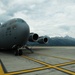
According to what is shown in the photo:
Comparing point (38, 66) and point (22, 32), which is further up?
point (22, 32)

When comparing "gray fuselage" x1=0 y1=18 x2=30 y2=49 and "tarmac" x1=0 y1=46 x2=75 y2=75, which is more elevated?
"gray fuselage" x1=0 y1=18 x2=30 y2=49

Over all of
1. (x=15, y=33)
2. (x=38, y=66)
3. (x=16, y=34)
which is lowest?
(x=38, y=66)

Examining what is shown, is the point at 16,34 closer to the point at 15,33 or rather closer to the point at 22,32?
the point at 15,33

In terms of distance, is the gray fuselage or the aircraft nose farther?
the gray fuselage

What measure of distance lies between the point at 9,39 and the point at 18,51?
2.09 m

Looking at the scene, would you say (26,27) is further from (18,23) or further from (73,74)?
(73,74)

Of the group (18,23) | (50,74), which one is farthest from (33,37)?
(50,74)

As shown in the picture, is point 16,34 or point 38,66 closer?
point 38,66

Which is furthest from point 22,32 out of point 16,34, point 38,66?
point 38,66

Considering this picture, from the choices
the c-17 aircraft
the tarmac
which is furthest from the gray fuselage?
the tarmac

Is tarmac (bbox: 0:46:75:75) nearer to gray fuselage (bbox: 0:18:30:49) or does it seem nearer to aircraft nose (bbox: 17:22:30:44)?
aircraft nose (bbox: 17:22:30:44)

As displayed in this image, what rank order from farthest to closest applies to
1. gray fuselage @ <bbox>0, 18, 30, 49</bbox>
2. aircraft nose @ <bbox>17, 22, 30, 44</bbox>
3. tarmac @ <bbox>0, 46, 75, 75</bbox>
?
gray fuselage @ <bbox>0, 18, 30, 49</bbox>
aircraft nose @ <bbox>17, 22, 30, 44</bbox>
tarmac @ <bbox>0, 46, 75, 75</bbox>

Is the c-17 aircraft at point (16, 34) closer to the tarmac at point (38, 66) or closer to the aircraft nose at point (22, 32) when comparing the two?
the aircraft nose at point (22, 32)

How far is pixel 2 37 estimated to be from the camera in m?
18.6
